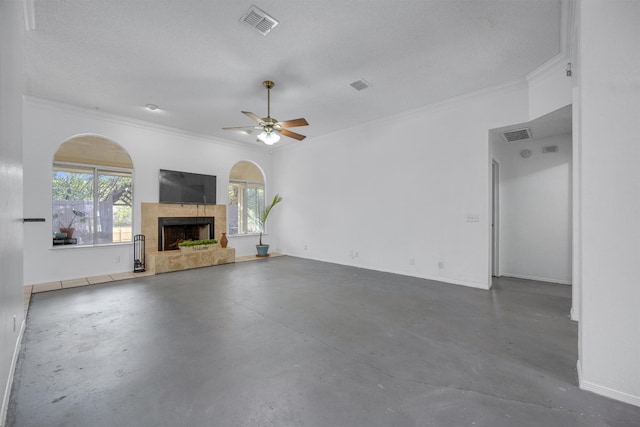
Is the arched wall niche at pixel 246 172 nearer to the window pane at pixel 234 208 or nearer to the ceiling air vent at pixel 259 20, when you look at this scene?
the window pane at pixel 234 208

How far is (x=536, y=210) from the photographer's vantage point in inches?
196

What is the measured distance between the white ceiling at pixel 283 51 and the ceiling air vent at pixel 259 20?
65 millimetres

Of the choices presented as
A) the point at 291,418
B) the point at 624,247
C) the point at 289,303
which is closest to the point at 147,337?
the point at 289,303

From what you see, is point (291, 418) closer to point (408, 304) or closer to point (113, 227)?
point (408, 304)

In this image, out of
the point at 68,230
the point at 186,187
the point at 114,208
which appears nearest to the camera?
the point at 68,230

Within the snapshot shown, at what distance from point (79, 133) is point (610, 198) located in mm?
7232

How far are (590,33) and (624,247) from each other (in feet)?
4.70

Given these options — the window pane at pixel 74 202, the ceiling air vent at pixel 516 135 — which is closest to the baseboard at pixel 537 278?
the ceiling air vent at pixel 516 135

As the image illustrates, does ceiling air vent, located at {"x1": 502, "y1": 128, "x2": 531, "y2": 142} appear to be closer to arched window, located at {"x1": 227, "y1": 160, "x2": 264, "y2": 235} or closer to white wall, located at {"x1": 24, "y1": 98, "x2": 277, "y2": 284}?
arched window, located at {"x1": 227, "y1": 160, "x2": 264, "y2": 235}

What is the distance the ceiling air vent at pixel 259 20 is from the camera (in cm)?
263

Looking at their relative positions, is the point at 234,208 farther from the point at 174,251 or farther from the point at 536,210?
the point at 536,210

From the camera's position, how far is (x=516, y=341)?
2514 mm

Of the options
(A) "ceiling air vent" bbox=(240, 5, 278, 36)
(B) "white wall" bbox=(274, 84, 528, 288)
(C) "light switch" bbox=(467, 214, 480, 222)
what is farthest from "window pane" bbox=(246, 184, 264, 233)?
(C) "light switch" bbox=(467, 214, 480, 222)

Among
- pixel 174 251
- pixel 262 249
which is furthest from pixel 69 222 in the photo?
pixel 262 249
